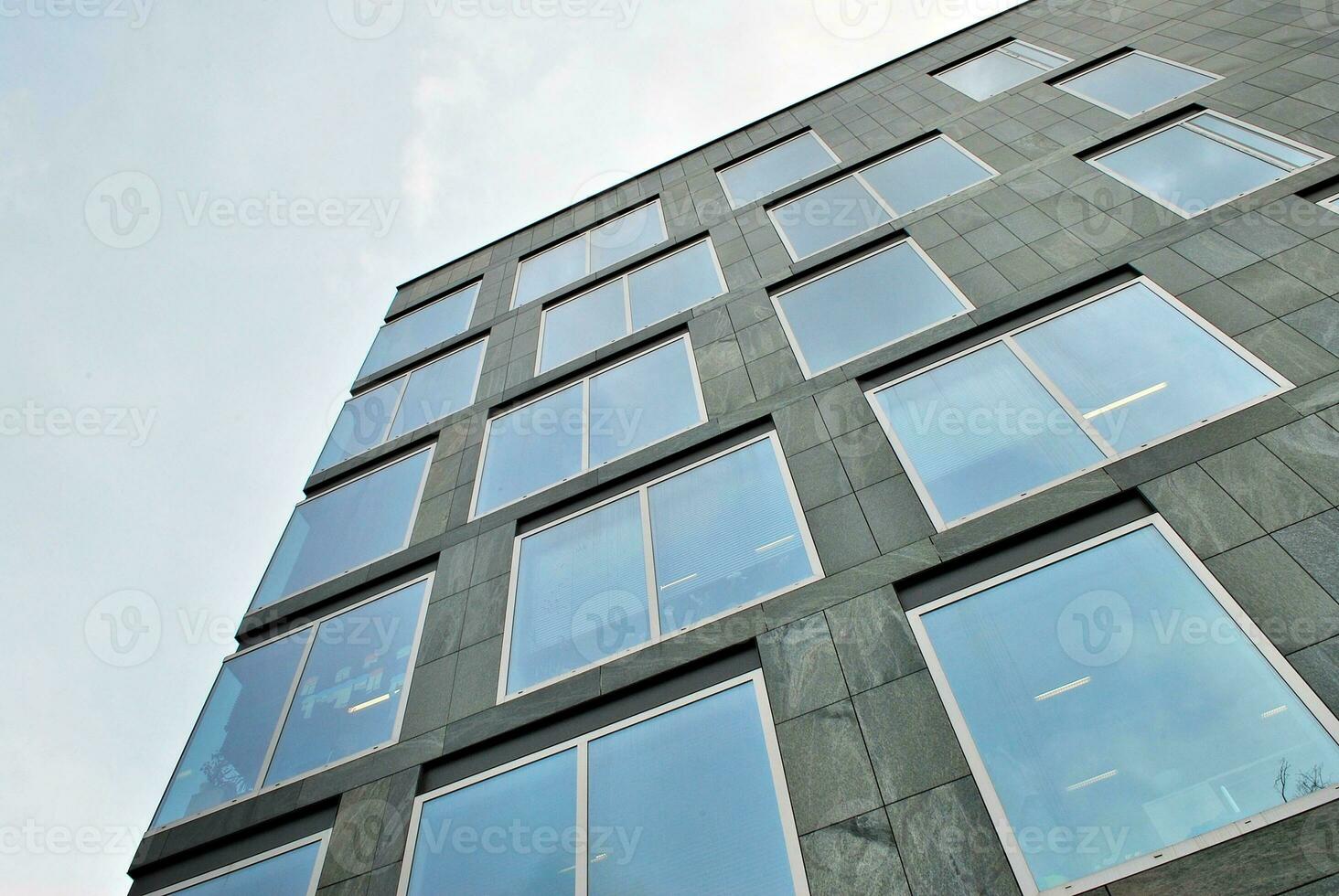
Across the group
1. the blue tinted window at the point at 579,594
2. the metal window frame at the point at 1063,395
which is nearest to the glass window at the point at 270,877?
the blue tinted window at the point at 579,594

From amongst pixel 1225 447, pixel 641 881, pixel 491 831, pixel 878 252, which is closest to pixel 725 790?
pixel 641 881

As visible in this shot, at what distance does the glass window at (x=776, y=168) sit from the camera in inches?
819

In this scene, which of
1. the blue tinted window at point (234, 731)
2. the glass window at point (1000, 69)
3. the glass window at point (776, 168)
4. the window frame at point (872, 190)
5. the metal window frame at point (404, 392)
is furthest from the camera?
the glass window at point (776, 168)

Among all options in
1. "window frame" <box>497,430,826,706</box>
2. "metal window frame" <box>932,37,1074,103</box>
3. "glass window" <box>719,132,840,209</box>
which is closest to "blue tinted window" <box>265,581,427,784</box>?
"window frame" <box>497,430,826,706</box>

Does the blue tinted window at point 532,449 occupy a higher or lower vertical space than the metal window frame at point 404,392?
lower

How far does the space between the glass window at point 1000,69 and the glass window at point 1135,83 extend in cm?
131

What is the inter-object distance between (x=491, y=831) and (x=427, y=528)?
665 centimetres

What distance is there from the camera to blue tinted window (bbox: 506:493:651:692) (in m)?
11.7

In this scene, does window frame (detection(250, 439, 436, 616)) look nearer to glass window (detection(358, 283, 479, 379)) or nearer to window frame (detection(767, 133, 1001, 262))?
glass window (detection(358, 283, 479, 379))

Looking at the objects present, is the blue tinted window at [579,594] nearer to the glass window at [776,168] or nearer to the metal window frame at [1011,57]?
the glass window at [776,168]

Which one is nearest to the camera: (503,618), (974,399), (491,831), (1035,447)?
(491,831)

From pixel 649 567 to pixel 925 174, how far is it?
429 inches

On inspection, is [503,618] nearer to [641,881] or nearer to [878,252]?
[641,881]

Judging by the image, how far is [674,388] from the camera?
51.3ft
